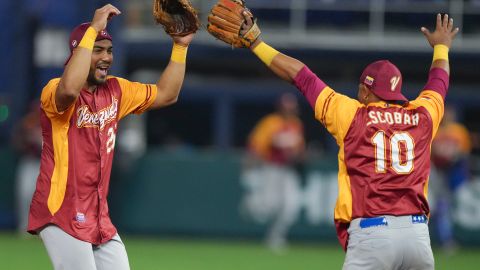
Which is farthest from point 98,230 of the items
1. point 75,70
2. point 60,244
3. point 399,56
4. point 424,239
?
point 399,56

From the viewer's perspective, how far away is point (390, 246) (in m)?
6.57

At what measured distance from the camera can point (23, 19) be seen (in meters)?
18.6

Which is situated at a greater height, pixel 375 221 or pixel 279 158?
pixel 375 221

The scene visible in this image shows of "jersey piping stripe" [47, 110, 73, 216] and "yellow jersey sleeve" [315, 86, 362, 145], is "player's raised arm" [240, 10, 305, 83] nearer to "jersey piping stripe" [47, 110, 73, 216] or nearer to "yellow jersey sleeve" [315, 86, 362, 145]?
"yellow jersey sleeve" [315, 86, 362, 145]

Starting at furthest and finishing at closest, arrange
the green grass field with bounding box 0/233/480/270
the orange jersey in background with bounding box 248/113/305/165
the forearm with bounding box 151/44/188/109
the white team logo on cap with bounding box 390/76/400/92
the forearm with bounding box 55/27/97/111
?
the orange jersey in background with bounding box 248/113/305/165 < the green grass field with bounding box 0/233/480/270 < the forearm with bounding box 151/44/188/109 < the white team logo on cap with bounding box 390/76/400/92 < the forearm with bounding box 55/27/97/111

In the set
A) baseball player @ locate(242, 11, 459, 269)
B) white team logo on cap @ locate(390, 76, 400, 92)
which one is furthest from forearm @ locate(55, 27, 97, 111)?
white team logo on cap @ locate(390, 76, 400, 92)

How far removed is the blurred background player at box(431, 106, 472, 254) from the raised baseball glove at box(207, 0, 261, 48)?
313 inches

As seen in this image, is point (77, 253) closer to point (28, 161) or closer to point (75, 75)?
point (75, 75)

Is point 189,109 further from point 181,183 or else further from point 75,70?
point 75,70

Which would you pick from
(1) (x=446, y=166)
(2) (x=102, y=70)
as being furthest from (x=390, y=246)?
(1) (x=446, y=166)

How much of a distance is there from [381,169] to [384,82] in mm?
607

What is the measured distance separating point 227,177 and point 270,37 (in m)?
4.69

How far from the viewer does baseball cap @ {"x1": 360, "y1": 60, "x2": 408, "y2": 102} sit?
690 cm

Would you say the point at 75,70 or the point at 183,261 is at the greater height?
the point at 75,70
